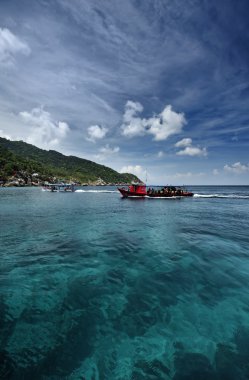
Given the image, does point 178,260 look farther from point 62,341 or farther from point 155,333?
point 62,341

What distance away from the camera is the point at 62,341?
6242 mm

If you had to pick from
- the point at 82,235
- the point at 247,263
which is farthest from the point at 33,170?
the point at 247,263

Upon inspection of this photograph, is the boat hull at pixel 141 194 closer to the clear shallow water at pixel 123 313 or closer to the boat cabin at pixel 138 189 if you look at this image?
the boat cabin at pixel 138 189

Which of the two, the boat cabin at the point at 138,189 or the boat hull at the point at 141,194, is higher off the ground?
the boat cabin at the point at 138,189

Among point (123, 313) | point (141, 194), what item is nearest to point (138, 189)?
point (141, 194)

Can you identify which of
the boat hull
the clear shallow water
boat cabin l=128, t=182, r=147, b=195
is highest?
boat cabin l=128, t=182, r=147, b=195

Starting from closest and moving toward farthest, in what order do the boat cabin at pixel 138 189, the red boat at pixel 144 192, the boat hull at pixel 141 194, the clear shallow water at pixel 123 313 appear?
the clear shallow water at pixel 123 313 < the boat hull at pixel 141 194 < the red boat at pixel 144 192 < the boat cabin at pixel 138 189

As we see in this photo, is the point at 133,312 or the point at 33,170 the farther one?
the point at 33,170

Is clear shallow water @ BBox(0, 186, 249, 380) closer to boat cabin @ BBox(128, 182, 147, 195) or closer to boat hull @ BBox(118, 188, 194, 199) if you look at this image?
boat hull @ BBox(118, 188, 194, 199)

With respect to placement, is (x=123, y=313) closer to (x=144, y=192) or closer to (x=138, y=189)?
(x=144, y=192)

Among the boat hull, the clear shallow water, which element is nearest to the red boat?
the boat hull

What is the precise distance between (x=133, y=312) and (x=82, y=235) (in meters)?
12.8

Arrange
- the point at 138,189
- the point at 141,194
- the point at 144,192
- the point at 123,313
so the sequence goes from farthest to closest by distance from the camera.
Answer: the point at 138,189 < the point at 144,192 < the point at 141,194 < the point at 123,313

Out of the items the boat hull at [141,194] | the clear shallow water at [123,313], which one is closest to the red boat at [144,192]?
the boat hull at [141,194]
